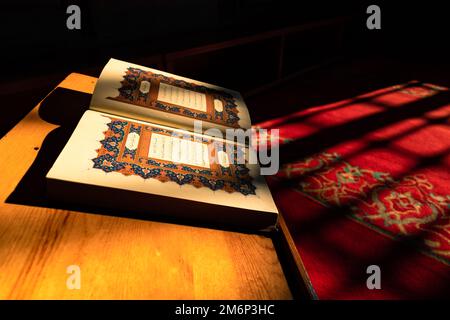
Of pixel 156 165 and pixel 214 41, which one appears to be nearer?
pixel 156 165

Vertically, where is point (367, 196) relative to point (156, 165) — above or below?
below

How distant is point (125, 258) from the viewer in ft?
1.06

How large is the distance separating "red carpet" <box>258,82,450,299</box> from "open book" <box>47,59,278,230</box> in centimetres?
46

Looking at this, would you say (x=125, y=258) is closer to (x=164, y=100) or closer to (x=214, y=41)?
(x=164, y=100)

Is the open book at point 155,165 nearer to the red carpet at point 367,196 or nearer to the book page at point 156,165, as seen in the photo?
the book page at point 156,165

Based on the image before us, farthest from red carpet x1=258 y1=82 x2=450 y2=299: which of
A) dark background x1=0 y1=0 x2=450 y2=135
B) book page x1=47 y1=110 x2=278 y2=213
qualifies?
book page x1=47 y1=110 x2=278 y2=213

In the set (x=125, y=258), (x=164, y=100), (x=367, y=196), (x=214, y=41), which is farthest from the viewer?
(x=214, y=41)

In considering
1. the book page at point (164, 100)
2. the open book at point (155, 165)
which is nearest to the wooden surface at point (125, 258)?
the open book at point (155, 165)

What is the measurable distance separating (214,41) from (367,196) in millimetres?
916

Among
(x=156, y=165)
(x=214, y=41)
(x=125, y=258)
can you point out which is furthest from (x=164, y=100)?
(x=214, y=41)

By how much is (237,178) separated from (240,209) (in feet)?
0.21

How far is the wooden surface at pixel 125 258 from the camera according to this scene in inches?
11.3

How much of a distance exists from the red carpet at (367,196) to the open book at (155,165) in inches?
18.2
